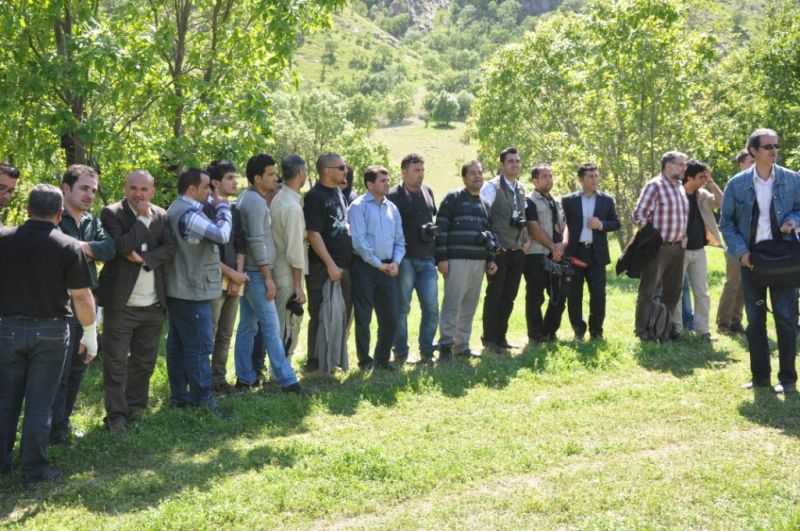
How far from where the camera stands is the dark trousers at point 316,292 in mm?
8703

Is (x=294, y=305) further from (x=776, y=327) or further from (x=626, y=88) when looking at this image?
(x=626, y=88)

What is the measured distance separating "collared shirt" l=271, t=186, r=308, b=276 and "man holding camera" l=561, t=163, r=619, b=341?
3.79 meters

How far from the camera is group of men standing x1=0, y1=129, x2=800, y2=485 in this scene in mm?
5703

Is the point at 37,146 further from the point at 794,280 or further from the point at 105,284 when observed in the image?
the point at 794,280

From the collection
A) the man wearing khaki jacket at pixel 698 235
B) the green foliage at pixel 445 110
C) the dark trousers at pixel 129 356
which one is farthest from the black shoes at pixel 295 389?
the green foliage at pixel 445 110

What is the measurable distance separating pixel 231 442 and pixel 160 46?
5.43 m

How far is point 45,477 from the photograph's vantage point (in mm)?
5715

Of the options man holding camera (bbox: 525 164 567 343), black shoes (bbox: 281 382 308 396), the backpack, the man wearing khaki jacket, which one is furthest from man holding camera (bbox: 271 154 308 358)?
the man wearing khaki jacket

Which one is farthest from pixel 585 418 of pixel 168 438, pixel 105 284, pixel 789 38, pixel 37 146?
pixel 789 38

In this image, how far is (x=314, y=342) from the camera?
29.9ft

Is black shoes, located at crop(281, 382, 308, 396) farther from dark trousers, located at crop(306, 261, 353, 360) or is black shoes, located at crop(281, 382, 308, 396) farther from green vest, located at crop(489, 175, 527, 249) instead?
green vest, located at crop(489, 175, 527, 249)

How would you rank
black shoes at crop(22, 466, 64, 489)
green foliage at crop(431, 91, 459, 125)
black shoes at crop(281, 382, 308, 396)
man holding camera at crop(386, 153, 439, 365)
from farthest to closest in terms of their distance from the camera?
green foliage at crop(431, 91, 459, 125) → man holding camera at crop(386, 153, 439, 365) → black shoes at crop(281, 382, 308, 396) → black shoes at crop(22, 466, 64, 489)

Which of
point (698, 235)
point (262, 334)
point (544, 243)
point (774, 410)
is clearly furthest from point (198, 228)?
point (698, 235)

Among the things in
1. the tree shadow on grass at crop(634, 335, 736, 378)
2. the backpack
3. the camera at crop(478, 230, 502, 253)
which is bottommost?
the tree shadow on grass at crop(634, 335, 736, 378)
